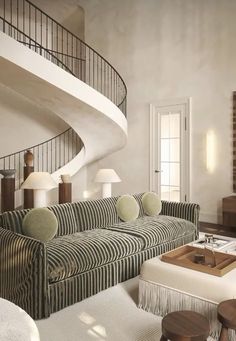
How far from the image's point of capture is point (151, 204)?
4.92 metres

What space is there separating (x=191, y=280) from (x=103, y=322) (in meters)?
0.76

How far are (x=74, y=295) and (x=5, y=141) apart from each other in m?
5.89

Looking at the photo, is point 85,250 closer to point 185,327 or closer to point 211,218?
point 185,327

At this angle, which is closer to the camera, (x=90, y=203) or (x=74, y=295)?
(x=74, y=295)

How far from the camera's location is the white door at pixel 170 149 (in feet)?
24.2

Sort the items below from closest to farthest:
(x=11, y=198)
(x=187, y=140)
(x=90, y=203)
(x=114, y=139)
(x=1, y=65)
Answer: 1. (x=90, y=203)
2. (x=1, y=65)
3. (x=11, y=198)
4. (x=187, y=140)
5. (x=114, y=139)

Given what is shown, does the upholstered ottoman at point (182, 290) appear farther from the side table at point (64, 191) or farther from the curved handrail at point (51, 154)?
the curved handrail at point (51, 154)

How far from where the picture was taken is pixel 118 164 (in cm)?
866

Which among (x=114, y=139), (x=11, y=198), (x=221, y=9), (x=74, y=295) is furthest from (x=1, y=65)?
(x=221, y=9)

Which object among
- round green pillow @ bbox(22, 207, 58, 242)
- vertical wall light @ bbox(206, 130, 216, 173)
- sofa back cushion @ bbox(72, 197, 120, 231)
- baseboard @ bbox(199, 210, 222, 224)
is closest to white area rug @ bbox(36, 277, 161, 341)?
round green pillow @ bbox(22, 207, 58, 242)

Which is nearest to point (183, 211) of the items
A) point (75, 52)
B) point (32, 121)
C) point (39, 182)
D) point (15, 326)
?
point (39, 182)

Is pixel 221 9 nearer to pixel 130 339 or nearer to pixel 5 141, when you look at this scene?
pixel 5 141

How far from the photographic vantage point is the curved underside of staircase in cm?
521

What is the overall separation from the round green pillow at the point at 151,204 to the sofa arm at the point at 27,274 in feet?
7.64
